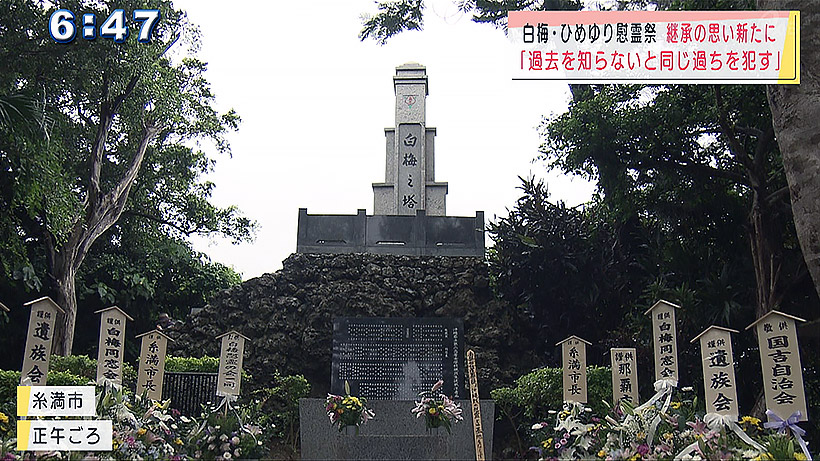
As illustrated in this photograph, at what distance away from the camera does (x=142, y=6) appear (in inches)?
459

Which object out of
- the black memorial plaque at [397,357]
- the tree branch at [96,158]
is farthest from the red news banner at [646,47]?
the tree branch at [96,158]

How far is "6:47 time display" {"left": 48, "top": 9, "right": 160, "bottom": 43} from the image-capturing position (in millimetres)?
9797

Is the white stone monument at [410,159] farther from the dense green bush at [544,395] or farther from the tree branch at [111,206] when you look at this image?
the dense green bush at [544,395]

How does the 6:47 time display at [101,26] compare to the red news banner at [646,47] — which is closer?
the red news banner at [646,47]

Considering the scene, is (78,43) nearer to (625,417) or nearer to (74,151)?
(74,151)

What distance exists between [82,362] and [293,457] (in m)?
2.99

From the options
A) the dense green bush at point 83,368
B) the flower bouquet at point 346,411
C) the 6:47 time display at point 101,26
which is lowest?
the flower bouquet at point 346,411

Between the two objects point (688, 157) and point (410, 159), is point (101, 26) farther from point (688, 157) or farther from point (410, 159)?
point (688, 157)

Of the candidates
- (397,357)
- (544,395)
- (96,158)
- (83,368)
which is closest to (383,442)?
(397,357)

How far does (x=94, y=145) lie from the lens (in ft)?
42.2

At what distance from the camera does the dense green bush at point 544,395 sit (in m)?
8.41

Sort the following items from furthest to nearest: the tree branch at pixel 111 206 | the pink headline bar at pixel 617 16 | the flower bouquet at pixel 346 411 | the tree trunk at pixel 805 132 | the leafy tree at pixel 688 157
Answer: the tree branch at pixel 111 206
the leafy tree at pixel 688 157
the flower bouquet at pixel 346 411
the pink headline bar at pixel 617 16
the tree trunk at pixel 805 132

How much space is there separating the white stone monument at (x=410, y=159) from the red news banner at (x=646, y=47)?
7.14 meters

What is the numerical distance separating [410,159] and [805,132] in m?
8.55
